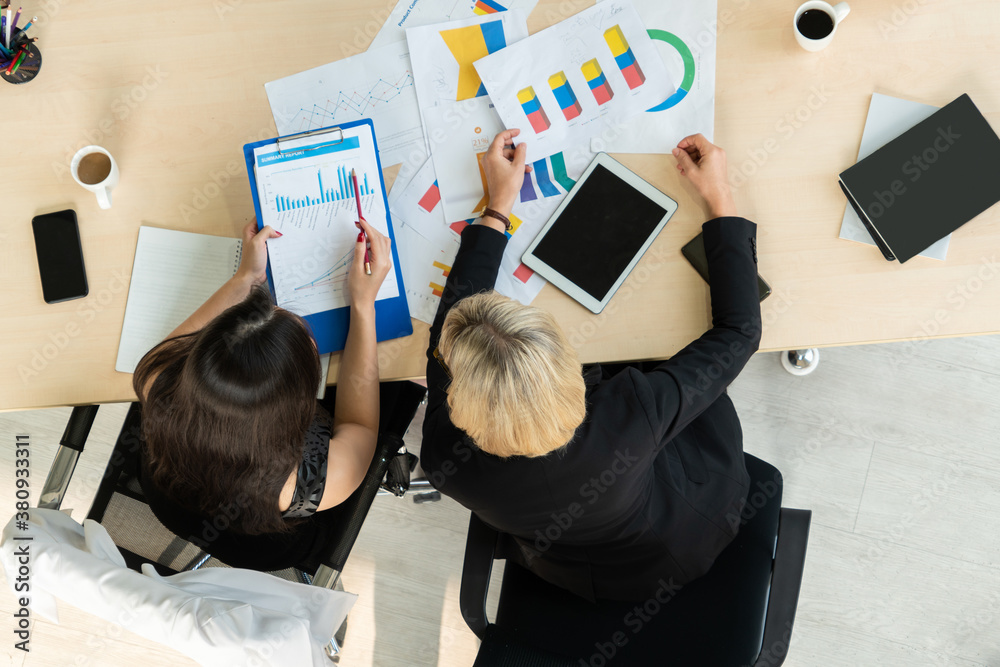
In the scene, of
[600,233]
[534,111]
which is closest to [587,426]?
[600,233]

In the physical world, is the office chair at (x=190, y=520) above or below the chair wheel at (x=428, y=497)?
above

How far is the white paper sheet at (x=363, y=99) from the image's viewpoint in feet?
4.07

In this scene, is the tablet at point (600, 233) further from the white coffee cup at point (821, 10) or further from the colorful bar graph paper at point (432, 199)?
the white coffee cup at point (821, 10)

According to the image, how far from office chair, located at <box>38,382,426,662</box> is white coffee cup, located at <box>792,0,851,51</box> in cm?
99

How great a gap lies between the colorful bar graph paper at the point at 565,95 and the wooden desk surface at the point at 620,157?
12cm

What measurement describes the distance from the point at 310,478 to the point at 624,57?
932 millimetres

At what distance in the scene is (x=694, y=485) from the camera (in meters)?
1.19

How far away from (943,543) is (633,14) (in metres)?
1.55

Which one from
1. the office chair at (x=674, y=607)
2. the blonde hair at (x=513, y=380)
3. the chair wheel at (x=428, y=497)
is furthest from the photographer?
the chair wheel at (x=428, y=497)

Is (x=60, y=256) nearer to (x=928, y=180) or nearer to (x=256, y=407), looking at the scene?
(x=256, y=407)

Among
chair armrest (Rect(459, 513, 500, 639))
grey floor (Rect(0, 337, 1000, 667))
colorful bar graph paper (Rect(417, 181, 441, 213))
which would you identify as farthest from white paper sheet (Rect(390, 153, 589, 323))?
grey floor (Rect(0, 337, 1000, 667))

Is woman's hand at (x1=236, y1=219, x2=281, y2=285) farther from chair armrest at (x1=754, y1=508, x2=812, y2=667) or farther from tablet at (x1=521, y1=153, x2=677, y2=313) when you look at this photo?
chair armrest at (x1=754, y1=508, x2=812, y2=667)

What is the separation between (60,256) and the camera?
1.25m

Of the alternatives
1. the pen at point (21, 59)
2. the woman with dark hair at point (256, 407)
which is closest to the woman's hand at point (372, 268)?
the woman with dark hair at point (256, 407)
